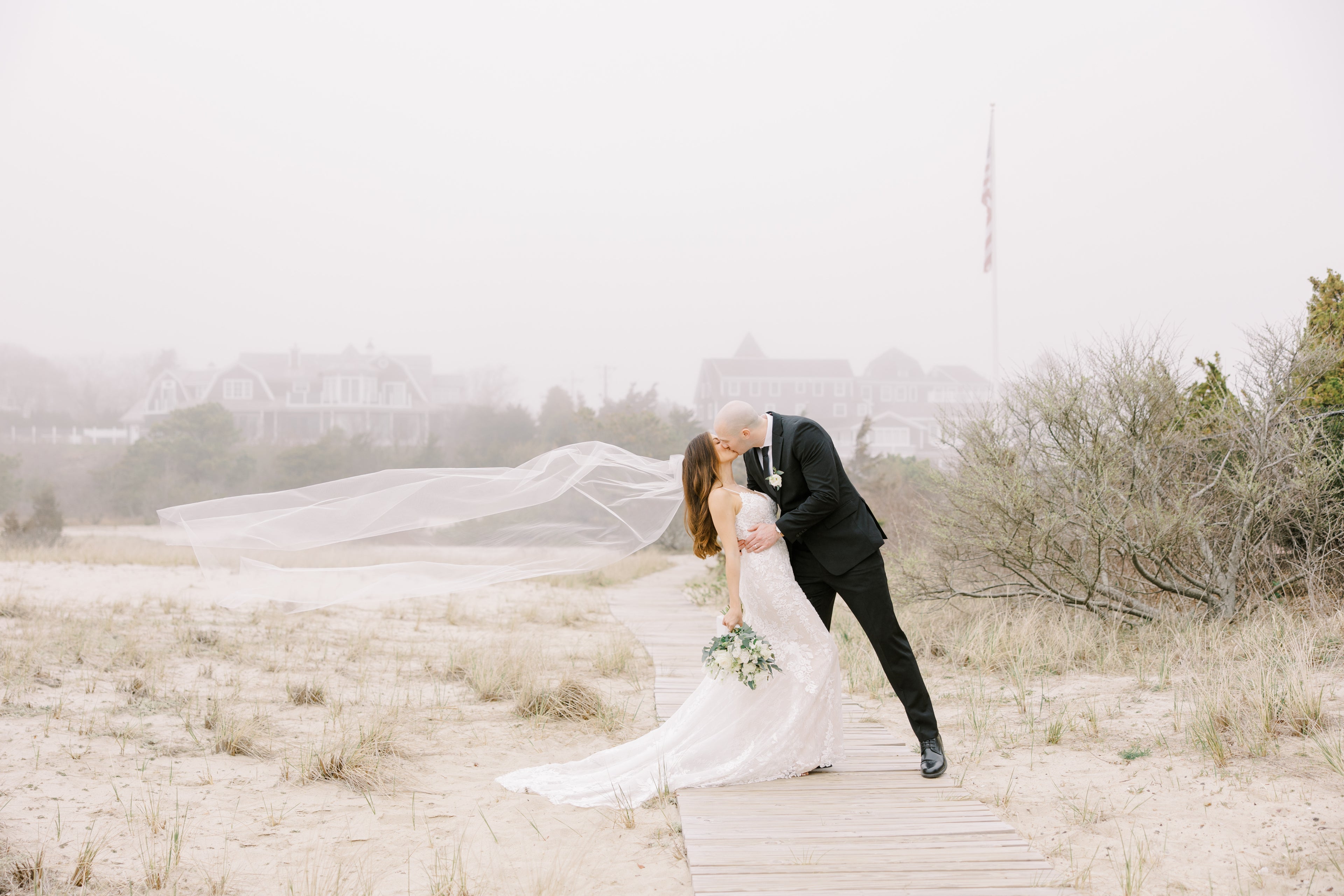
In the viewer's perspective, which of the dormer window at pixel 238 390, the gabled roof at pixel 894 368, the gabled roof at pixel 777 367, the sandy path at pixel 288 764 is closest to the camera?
the sandy path at pixel 288 764

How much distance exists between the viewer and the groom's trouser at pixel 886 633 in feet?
14.1

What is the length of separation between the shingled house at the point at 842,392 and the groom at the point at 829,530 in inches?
2084

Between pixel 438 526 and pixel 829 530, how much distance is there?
2.58m

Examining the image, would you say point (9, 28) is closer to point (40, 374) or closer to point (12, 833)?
point (40, 374)

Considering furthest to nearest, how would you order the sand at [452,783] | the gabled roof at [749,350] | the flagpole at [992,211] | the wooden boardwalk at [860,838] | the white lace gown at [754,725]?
the gabled roof at [749,350], the flagpole at [992,211], the white lace gown at [754,725], the sand at [452,783], the wooden boardwalk at [860,838]

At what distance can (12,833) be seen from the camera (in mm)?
3641

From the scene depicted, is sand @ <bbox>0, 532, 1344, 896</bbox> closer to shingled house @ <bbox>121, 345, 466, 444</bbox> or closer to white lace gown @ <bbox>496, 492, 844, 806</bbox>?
white lace gown @ <bbox>496, 492, 844, 806</bbox>

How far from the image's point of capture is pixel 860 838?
345 centimetres

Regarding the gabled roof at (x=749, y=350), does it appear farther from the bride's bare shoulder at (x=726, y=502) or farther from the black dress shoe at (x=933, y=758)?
the black dress shoe at (x=933, y=758)

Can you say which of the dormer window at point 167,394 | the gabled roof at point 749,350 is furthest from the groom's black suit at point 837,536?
the gabled roof at point 749,350

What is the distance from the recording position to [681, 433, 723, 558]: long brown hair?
439 cm

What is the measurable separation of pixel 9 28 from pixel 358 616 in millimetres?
114620

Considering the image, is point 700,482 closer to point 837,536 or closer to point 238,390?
point 837,536

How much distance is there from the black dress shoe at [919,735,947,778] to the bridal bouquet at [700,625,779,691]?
0.82 m
